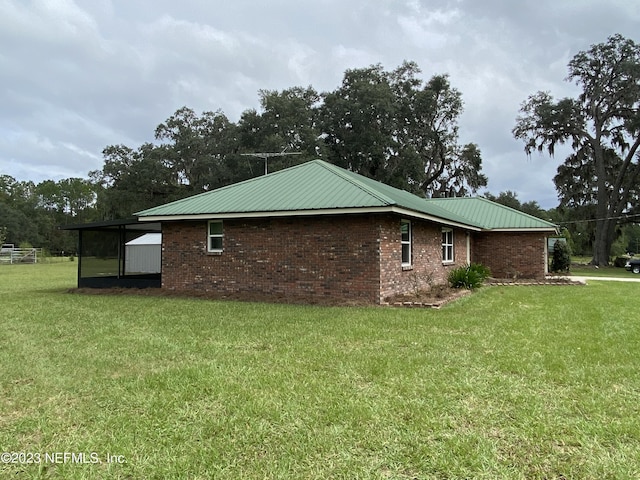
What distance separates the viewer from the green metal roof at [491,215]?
19.3 m

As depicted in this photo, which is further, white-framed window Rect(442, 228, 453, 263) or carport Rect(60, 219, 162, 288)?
white-framed window Rect(442, 228, 453, 263)

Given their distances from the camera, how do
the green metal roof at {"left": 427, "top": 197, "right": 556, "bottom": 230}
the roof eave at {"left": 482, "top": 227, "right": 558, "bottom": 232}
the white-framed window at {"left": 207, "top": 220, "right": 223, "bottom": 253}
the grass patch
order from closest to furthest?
the white-framed window at {"left": 207, "top": 220, "right": 223, "bottom": 253} < the roof eave at {"left": 482, "top": 227, "right": 558, "bottom": 232} < the green metal roof at {"left": 427, "top": 197, "right": 556, "bottom": 230} < the grass patch

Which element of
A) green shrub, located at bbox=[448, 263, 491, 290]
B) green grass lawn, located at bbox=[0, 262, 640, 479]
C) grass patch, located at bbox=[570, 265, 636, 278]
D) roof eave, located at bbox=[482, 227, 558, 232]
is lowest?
green grass lawn, located at bbox=[0, 262, 640, 479]

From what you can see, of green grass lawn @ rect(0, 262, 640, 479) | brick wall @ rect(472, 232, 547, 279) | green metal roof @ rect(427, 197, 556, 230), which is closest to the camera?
green grass lawn @ rect(0, 262, 640, 479)

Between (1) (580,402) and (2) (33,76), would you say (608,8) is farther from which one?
(2) (33,76)

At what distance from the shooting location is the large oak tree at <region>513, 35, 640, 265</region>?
1356 inches

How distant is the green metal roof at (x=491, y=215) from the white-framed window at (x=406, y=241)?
7.88m

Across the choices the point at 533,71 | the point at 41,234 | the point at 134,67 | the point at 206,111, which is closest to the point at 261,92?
the point at 206,111

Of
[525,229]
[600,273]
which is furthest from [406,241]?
[600,273]

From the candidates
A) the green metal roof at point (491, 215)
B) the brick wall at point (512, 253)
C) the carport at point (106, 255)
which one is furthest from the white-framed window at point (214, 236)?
the brick wall at point (512, 253)

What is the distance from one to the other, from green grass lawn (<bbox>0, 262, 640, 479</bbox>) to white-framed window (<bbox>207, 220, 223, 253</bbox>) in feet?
16.9

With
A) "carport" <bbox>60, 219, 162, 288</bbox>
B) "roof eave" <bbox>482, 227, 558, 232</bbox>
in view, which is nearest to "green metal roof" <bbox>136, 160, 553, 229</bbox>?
"carport" <bbox>60, 219, 162, 288</bbox>

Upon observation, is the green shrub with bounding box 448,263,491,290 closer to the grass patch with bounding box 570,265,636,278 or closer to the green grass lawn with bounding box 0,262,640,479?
the green grass lawn with bounding box 0,262,640,479

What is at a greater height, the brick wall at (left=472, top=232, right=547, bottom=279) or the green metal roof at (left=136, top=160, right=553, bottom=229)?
the green metal roof at (left=136, top=160, right=553, bottom=229)
